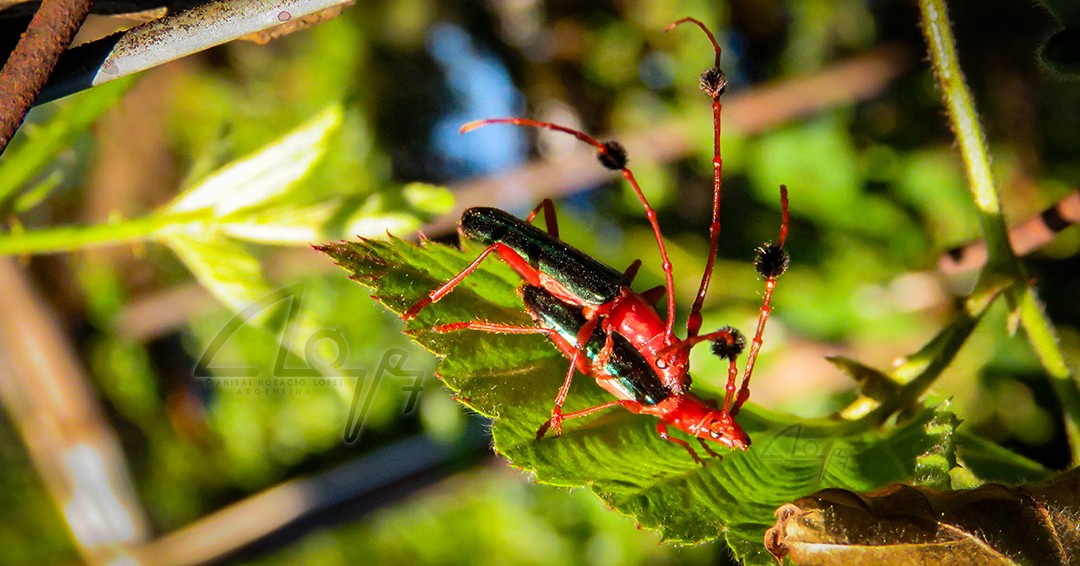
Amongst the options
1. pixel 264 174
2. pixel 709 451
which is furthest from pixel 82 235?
pixel 709 451

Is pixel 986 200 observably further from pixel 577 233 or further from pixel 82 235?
pixel 577 233

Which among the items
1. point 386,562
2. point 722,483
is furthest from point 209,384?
point 722,483

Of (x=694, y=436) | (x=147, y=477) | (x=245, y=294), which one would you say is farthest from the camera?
(x=147, y=477)

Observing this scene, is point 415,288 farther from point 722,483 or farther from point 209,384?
point 209,384

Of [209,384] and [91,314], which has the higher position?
[91,314]

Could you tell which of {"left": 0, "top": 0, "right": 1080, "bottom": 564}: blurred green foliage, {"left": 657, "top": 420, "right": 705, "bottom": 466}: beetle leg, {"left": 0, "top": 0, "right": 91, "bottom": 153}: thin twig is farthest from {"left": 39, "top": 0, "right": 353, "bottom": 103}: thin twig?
{"left": 0, "top": 0, "right": 1080, "bottom": 564}: blurred green foliage

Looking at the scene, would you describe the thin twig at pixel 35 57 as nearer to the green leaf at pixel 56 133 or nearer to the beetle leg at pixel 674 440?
the green leaf at pixel 56 133
